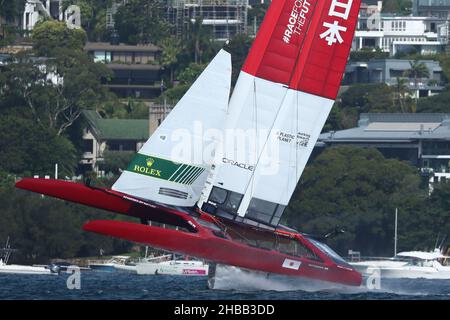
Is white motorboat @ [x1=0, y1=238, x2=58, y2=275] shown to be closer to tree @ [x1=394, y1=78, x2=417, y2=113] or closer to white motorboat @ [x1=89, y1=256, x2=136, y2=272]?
white motorboat @ [x1=89, y1=256, x2=136, y2=272]

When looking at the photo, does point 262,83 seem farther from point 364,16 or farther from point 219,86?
point 364,16

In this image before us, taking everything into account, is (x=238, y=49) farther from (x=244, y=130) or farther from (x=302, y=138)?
(x=244, y=130)

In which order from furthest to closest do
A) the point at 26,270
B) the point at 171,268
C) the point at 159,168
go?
1. the point at 171,268
2. the point at 26,270
3. the point at 159,168

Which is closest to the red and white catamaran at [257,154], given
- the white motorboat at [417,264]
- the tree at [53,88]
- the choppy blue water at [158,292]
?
the choppy blue water at [158,292]

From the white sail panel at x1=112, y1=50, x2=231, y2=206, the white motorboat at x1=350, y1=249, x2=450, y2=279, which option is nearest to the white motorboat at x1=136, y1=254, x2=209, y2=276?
the white motorboat at x1=350, y1=249, x2=450, y2=279

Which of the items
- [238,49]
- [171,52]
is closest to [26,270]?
A: [238,49]
